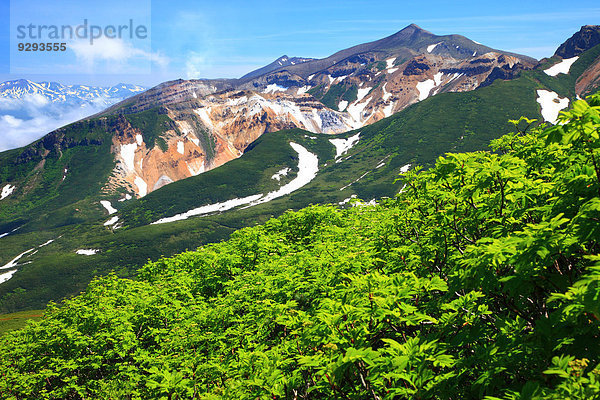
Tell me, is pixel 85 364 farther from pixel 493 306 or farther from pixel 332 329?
pixel 493 306

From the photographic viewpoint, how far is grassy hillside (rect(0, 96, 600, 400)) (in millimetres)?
6230

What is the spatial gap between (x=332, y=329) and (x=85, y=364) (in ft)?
78.2

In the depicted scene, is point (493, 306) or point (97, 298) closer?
point (493, 306)

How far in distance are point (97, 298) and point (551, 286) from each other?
109ft

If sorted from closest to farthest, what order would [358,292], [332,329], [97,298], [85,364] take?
[332,329]
[358,292]
[85,364]
[97,298]

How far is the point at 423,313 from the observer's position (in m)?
9.58

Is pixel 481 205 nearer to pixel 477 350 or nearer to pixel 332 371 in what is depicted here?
pixel 477 350

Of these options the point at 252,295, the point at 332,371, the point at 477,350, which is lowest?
the point at 252,295

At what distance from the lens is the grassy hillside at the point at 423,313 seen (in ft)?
20.4

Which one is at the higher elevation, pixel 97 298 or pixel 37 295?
pixel 97 298

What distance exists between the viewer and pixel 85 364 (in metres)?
24.6

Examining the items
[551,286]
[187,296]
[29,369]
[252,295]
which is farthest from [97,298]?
[551,286]

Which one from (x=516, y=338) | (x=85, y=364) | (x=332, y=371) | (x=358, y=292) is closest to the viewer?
(x=516, y=338)

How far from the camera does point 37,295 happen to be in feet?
587
